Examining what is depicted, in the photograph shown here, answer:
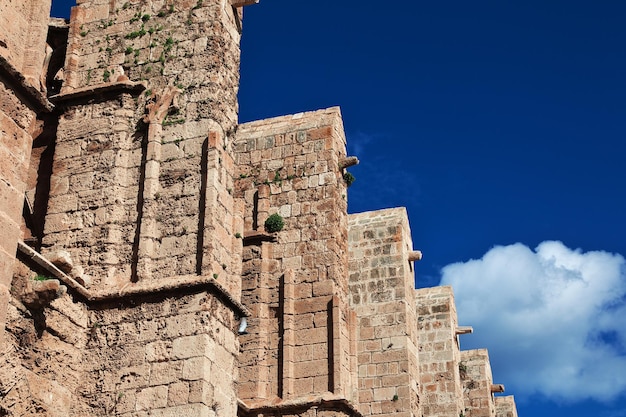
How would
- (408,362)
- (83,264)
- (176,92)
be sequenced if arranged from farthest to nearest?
(408,362) < (176,92) < (83,264)

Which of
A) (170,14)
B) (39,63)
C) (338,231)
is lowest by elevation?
(39,63)

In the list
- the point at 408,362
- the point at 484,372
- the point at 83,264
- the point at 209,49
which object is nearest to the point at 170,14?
the point at 209,49

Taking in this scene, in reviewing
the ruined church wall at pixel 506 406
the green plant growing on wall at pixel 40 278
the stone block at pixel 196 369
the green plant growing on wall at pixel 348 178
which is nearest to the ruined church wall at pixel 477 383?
the ruined church wall at pixel 506 406

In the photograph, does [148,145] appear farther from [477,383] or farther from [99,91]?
[477,383]

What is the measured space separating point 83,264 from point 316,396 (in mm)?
3845

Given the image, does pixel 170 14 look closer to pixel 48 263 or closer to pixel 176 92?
pixel 176 92

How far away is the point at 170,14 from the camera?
11375mm

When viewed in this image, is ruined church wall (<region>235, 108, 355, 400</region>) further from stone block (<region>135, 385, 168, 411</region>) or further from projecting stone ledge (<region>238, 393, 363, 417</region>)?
stone block (<region>135, 385, 168, 411</region>)

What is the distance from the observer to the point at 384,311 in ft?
51.7

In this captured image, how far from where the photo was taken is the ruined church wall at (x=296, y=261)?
12711 millimetres

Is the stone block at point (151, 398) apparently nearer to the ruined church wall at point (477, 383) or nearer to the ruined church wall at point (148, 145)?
the ruined church wall at point (148, 145)

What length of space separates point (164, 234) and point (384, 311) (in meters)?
6.50

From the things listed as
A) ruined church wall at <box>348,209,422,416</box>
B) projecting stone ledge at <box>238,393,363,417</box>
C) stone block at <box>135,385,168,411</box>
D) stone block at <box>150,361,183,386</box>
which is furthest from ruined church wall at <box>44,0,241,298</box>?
ruined church wall at <box>348,209,422,416</box>

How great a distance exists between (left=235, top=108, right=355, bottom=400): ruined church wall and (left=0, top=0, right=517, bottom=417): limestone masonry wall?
0.03m
